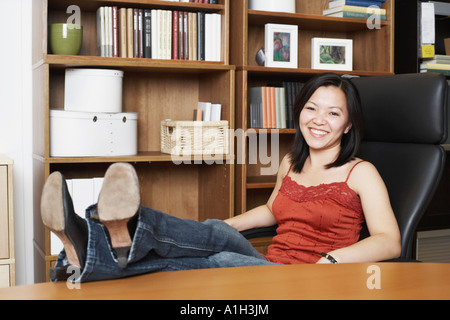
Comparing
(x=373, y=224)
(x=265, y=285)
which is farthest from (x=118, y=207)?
(x=373, y=224)

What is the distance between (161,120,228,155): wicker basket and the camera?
2475 mm

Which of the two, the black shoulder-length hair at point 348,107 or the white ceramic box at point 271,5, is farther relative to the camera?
the white ceramic box at point 271,5

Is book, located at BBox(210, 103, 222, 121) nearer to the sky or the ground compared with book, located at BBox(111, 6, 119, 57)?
nearer to the ground

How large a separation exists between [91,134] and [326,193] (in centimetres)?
114

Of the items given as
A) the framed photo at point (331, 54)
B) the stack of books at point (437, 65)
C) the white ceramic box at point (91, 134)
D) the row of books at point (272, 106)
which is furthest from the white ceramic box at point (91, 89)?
the stack of books at point (437, 65)

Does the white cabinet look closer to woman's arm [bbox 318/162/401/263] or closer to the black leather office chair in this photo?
the black leather office chair

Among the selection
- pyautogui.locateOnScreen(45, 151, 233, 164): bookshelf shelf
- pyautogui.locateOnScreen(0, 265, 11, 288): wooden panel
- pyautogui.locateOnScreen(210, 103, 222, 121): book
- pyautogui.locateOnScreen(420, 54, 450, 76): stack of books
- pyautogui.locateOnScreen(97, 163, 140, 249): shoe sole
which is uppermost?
pyautogui.locateOnScreen(420, 54, 450, 76): stack of books

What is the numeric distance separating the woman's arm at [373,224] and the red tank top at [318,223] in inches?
1.8

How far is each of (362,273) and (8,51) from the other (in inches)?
85.1

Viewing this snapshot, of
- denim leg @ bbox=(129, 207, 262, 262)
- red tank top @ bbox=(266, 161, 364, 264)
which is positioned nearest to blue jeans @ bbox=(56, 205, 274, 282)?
denim leg @ bbox=(129, 207, 262, 262)

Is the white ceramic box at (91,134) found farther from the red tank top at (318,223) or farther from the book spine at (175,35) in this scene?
the red tank top at (318,223)

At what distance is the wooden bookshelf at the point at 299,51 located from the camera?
8.36 ft

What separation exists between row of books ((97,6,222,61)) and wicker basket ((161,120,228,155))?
0.31 meters

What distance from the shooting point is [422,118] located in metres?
1.60
